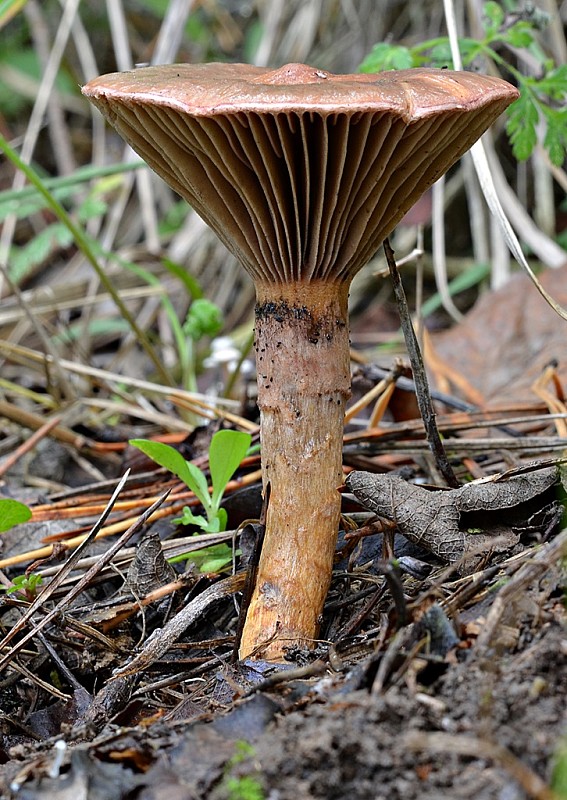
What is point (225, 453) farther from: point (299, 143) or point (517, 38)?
point (517, 38)

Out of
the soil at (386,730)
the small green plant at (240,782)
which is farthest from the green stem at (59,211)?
the small green plant at (240,782)

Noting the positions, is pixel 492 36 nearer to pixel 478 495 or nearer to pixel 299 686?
pixel 478 495

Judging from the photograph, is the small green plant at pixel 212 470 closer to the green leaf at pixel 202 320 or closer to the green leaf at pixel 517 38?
the green leaf at pixel 202 320

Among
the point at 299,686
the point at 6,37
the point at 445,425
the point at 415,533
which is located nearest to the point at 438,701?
the point at 299,686

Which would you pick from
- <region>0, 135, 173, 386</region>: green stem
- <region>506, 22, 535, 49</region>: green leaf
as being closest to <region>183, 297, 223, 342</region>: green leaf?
<region>0, 135, 173, 386</region>: green stem

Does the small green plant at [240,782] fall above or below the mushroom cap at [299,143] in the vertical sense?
below

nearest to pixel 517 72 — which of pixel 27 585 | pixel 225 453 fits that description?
pixel 225 453
